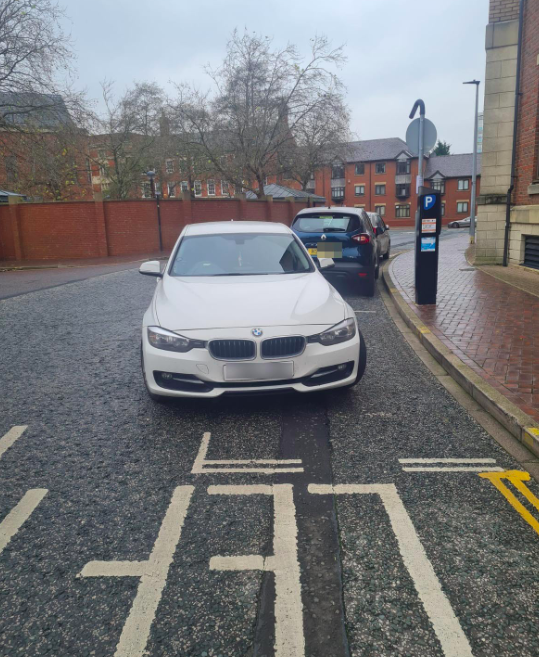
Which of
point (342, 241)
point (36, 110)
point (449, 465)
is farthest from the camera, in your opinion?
point (36, 110)

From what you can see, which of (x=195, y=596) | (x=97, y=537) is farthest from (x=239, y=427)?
(x=195, y=596)

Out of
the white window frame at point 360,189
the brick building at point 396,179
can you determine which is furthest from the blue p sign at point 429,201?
Answer: the white window frame at point 360,189

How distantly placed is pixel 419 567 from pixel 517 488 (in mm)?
1097

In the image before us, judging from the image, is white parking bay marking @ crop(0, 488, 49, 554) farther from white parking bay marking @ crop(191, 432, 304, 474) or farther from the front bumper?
the front bumper

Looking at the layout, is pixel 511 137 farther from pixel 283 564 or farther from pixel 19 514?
pixel 19 514

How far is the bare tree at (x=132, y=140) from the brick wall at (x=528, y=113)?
33.6 metres

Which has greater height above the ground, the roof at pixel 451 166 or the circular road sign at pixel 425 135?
the roof at pixel 451 166

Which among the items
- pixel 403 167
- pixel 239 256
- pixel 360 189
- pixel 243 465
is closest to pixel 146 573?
pixel 243 465

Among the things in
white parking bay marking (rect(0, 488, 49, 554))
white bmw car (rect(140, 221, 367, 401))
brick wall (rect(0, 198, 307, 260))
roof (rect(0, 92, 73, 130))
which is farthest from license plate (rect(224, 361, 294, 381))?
brick wall (rect(0, 198, 307, 260))

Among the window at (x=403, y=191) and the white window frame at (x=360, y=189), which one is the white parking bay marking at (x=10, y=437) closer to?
the window at (x=403, y=191)

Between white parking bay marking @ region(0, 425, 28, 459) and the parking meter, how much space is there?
6.57 meters

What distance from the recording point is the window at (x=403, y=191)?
232 ft

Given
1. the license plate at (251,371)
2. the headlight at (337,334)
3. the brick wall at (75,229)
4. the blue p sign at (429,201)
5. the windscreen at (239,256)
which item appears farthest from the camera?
the brick wall at (75,229)

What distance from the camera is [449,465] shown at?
361 cm
